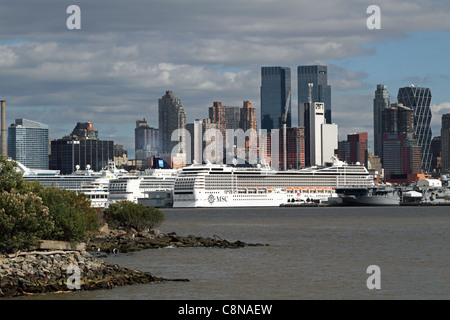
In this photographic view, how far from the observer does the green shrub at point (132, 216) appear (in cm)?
8312

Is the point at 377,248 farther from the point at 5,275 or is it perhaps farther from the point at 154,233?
the point at 5,275

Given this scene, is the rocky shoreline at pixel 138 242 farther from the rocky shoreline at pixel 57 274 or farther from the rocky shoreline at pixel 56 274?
the rocky shoreline at pixel 56 274

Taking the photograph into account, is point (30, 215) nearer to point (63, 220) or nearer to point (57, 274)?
point (63, 220)

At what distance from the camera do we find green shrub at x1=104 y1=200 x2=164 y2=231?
83.1 metres

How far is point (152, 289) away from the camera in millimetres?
42156

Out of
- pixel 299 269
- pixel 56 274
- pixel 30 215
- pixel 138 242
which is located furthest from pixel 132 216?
pixel 56 274

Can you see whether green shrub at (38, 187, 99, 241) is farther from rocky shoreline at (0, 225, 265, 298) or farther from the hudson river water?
the hudson river water

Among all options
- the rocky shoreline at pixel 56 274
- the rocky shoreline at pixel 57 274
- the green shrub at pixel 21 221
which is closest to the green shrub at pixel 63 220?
the rocky shoreline at pixel 57 274

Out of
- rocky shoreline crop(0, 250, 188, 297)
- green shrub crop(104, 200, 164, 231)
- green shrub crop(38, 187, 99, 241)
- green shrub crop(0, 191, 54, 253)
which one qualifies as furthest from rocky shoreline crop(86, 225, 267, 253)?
rocky shoreline crop(0, 250, 188, 297)

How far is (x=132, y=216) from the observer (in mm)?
83000
